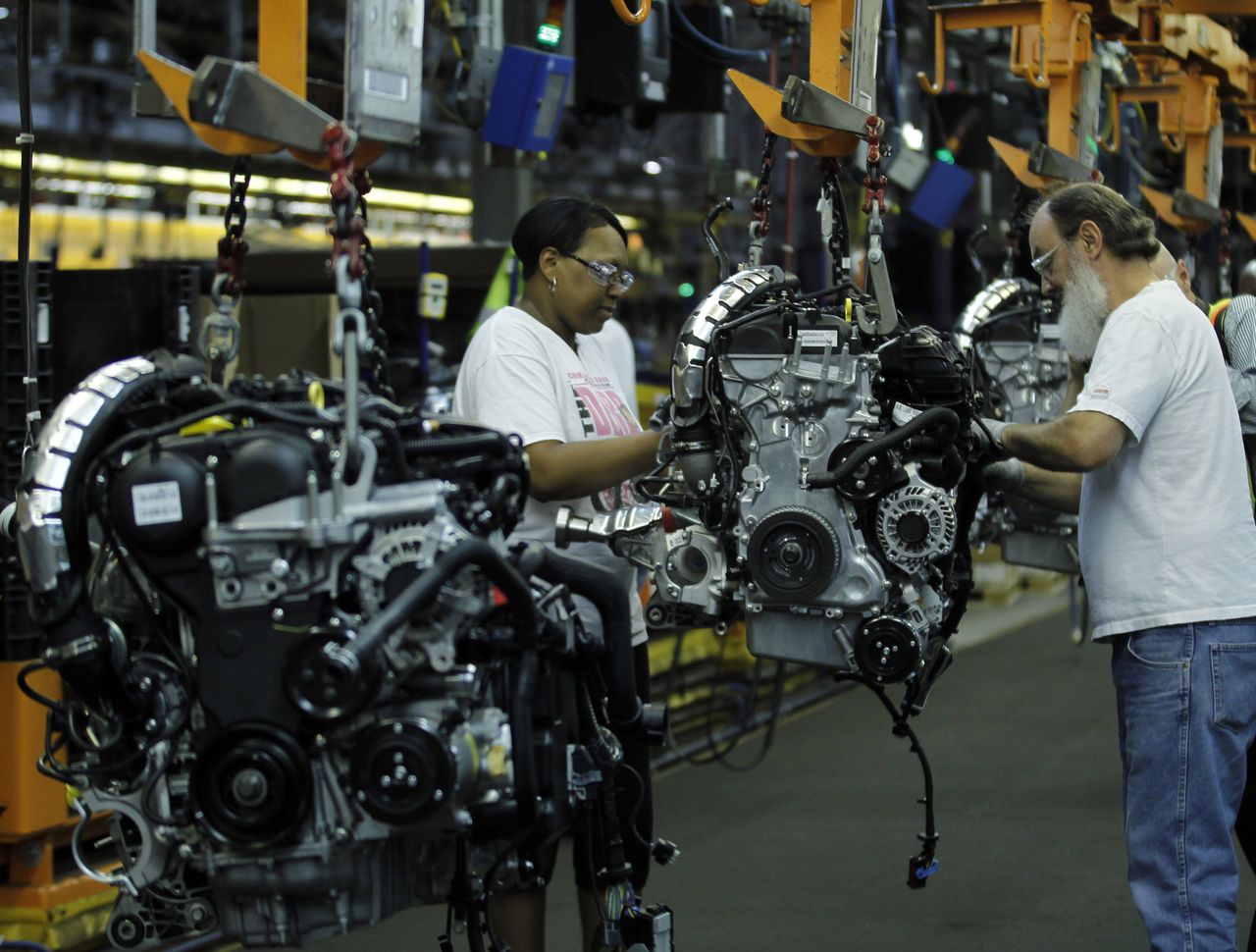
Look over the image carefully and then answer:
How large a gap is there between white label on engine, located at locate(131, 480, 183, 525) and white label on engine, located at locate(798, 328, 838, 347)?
1678 mm

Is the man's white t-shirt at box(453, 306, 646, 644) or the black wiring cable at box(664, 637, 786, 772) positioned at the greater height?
the man's white t-shirt at box(453, 306, 646, 644)

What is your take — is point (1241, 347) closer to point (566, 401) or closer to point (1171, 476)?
point (1171, 476)

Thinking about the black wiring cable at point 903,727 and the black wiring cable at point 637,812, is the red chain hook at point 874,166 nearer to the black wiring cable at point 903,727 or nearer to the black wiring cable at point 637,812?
the black wiring cable at point 903,727

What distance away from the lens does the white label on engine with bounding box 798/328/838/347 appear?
388cm

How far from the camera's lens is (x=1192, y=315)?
12.3 ft

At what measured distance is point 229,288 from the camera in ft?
9.93

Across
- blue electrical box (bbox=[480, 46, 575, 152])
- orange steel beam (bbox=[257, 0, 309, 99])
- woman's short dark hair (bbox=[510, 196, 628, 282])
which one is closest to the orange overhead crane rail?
orange steel beam (bbox=[257, 0, 309, 99])

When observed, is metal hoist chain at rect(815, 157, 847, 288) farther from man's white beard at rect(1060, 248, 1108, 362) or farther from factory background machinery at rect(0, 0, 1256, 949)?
man's white beard at rect(1060, 248, 1108, 362)

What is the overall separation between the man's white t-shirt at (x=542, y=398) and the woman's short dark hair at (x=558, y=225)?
0.17m

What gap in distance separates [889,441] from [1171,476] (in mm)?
604

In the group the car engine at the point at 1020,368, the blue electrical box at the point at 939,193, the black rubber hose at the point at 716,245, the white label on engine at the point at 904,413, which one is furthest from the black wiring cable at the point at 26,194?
the blue electrical box at the point at 939,193

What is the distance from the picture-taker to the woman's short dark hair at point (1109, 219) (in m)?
3.85

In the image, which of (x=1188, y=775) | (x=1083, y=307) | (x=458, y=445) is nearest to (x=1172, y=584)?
(x=1188, y=775)

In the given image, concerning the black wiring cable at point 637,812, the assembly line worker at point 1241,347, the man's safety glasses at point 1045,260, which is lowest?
the black wiring cable at point 637,812
